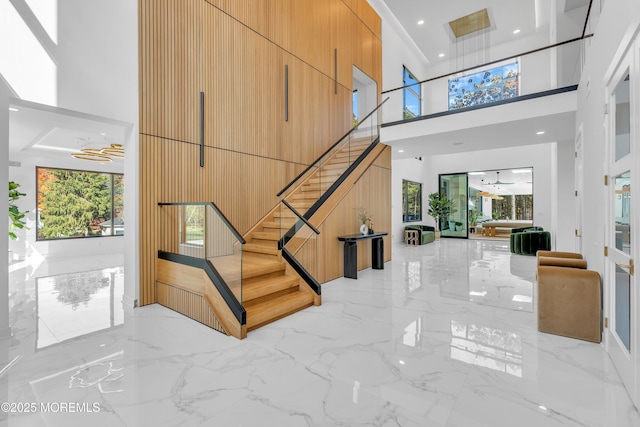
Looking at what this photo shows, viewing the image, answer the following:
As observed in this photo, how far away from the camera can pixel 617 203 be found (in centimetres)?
294

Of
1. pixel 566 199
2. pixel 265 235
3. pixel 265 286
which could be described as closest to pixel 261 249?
pixel 265 235

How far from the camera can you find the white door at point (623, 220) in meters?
2.35

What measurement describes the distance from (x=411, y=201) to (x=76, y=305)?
12.7 meters

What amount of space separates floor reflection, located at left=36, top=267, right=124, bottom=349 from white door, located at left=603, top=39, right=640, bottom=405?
538 cm

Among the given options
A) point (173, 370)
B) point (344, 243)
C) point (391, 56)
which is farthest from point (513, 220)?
point (173, 370)

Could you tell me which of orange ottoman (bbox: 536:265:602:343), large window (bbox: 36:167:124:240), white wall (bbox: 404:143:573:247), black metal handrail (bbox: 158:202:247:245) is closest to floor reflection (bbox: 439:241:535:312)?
orange ottoman (bbox: 536:265:602:343)

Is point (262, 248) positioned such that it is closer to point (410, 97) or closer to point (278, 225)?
point (278, 225)

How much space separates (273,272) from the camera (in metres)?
5.04

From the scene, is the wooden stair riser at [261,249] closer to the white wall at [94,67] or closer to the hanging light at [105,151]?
the white wall at [94,67]

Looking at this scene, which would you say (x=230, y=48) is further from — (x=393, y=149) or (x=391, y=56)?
(x=391, y=56)

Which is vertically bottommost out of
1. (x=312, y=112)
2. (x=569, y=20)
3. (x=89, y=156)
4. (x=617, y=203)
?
(x=617, y=203)

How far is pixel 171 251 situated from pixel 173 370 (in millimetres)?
2458

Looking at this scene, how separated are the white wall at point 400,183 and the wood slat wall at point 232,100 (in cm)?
486

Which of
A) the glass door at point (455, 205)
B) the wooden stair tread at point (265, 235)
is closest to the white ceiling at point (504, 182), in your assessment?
the glass door at point (455, 205)
